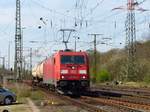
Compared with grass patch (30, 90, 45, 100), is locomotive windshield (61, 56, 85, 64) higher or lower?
higher

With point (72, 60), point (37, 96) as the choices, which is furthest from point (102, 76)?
point (72, 60)

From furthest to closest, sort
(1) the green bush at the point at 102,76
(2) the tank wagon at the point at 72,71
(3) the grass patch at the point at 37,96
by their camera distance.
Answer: (1) the green bush at the point at 102,76 → (3) the grass patch at the point at 37,96 → (2) the tank wagon at the point at 72,71

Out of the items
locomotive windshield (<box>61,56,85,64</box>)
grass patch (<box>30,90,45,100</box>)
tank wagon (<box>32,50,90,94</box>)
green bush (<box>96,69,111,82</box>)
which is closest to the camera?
tank wagon (<box>32,50,90,94</box>)

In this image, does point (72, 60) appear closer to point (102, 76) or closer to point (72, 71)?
point (72, 71)

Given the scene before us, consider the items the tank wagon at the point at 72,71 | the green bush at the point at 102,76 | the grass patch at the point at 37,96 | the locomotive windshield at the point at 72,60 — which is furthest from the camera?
the green bush at the point at 102,76

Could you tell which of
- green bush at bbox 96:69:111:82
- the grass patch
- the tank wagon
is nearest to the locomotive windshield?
the tank wagon

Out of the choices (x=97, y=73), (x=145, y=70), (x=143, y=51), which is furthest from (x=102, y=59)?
(x=145, y=70)

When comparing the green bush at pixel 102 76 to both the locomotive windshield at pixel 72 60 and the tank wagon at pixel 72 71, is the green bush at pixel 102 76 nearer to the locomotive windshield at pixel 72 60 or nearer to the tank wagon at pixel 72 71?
the tank wagon at pixel 72 71

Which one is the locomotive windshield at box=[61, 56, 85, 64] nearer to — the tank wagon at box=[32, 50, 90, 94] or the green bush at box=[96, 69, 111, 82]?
the tank wagon at box=[32, 50, 90, 94]

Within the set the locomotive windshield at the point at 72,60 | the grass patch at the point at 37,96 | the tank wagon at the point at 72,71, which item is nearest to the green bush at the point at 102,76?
the grass patch at the point at 37,96

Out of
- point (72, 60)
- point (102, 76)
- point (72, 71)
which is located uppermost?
point (72, 60)

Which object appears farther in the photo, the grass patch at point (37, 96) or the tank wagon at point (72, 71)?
the grass patch at point (37, 96)

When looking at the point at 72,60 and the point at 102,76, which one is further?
the point at 102,76

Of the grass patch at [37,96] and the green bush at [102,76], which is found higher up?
the green bush at [102,76]
